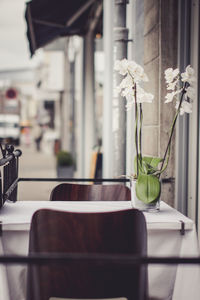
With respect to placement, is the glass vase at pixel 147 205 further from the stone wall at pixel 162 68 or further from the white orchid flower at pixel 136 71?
the stone wall at pixel 162 68

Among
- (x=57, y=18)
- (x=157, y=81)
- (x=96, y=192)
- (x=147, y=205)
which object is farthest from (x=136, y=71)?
(x=57, y=18)

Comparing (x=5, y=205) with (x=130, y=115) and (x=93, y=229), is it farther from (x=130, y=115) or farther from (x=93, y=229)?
(x=130, y=115)

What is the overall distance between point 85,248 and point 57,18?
581 cm

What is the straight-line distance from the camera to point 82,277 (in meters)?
1.87

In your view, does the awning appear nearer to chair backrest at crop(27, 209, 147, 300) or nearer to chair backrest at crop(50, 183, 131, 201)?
chair backrest at crop(50, 183, 131, 201)

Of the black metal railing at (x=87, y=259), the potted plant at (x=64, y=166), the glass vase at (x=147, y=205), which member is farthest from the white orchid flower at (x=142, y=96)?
the potted plant at (x=64, y=166)

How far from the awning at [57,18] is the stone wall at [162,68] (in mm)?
2982

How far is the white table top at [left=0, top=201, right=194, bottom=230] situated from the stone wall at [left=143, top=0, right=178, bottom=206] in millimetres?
664

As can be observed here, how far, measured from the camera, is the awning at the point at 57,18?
20.9ft

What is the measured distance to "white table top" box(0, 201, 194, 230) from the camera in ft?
7.29

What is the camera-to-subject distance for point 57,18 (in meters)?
7.09

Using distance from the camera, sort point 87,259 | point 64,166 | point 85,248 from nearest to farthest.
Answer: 1. point 87,259
2. point 85,248
3. point 64,166

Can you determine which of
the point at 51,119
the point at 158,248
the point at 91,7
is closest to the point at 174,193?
the point at 158,248

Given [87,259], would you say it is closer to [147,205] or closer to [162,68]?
[147,205]
